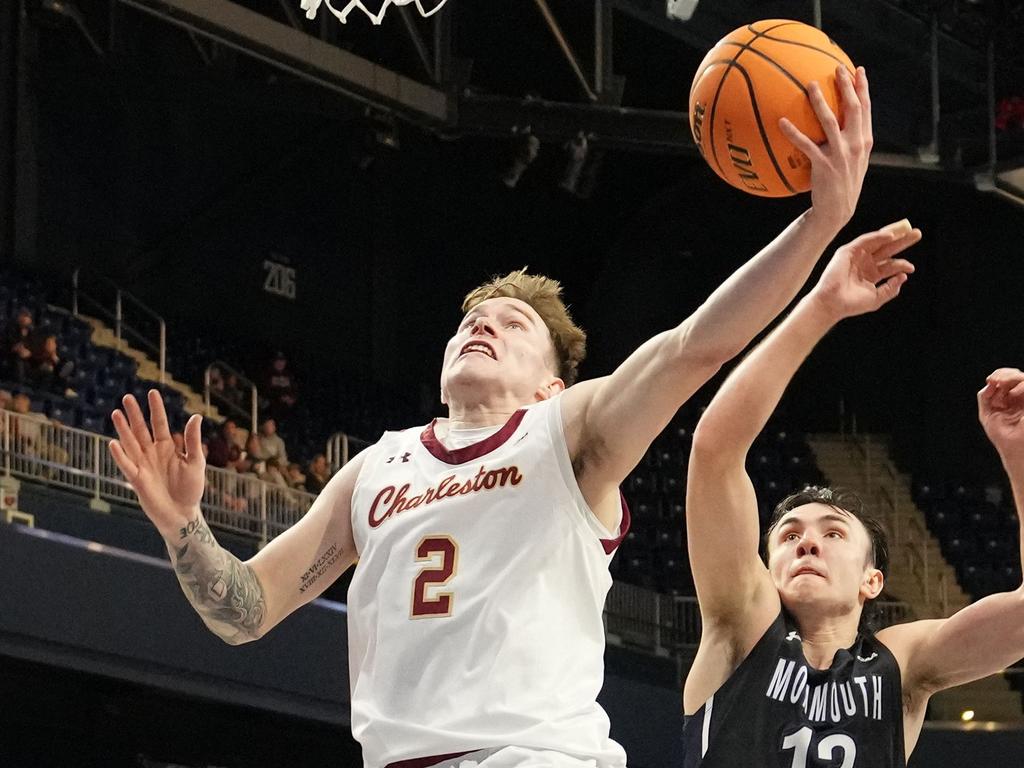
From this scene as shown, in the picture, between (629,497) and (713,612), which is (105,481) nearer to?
(629,497)

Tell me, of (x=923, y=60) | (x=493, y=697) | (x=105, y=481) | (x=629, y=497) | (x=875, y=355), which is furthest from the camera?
(x=875, y=355)

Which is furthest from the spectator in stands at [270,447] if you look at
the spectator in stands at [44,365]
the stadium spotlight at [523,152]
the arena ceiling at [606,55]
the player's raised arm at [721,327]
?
the player's raised arm at [721,327]

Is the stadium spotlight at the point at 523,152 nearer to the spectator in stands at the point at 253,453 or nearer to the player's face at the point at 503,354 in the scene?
the spectator in stands at the point at 253,453

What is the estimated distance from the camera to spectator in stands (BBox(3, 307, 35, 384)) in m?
12.1

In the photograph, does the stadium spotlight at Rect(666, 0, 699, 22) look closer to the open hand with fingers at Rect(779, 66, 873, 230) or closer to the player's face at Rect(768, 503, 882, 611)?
the player's face at Rect(768, 503, 882, 611)

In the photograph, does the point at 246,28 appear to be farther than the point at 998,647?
Yes

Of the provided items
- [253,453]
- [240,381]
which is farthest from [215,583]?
[240,381]

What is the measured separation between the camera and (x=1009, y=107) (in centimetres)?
1460

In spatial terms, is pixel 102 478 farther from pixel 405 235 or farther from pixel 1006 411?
pixel 405 235

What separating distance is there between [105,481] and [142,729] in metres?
2.16

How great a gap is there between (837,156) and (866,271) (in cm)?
34

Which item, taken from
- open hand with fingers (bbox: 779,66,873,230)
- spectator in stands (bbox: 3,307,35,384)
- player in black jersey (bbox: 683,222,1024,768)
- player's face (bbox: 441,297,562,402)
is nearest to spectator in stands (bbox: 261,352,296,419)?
spectator in stands (bbox: 3,307,35,384)

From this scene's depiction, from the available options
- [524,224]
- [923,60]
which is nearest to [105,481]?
[923,60]

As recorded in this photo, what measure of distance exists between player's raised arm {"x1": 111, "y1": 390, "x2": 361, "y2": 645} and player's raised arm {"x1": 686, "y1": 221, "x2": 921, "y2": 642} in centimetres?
76
